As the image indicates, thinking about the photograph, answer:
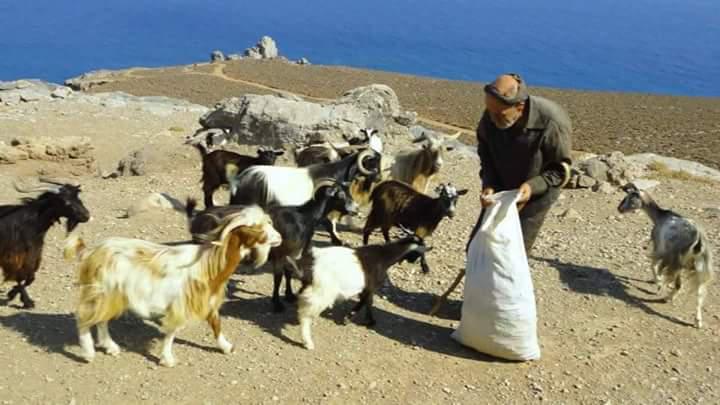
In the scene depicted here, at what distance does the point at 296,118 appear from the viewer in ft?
39.0

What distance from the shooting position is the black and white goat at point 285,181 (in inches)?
268

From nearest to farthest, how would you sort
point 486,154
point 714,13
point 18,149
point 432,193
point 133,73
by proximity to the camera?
1. point 486,154
2. point 432,193
3. point 18,149
4. point 133,73
5. point 714,13

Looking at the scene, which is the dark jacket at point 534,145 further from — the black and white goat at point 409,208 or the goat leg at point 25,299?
the goat leg at point 25,299

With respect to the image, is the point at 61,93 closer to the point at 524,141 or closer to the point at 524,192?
the point at 524,141

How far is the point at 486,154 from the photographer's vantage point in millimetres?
5535

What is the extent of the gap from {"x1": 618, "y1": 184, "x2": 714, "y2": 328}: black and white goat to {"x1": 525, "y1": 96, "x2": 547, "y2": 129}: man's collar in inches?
88.9

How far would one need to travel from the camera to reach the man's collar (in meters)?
4.99

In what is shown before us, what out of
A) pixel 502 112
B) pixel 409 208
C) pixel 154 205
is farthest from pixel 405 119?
pixel 502 112

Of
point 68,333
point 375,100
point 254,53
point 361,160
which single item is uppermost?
point 361,160

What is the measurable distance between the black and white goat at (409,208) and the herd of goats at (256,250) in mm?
10

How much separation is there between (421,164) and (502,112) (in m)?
3.79

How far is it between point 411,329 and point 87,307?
2.39 m

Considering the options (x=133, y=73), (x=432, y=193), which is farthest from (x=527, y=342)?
(x=133, y=73)

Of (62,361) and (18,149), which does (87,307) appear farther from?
(18,149)
